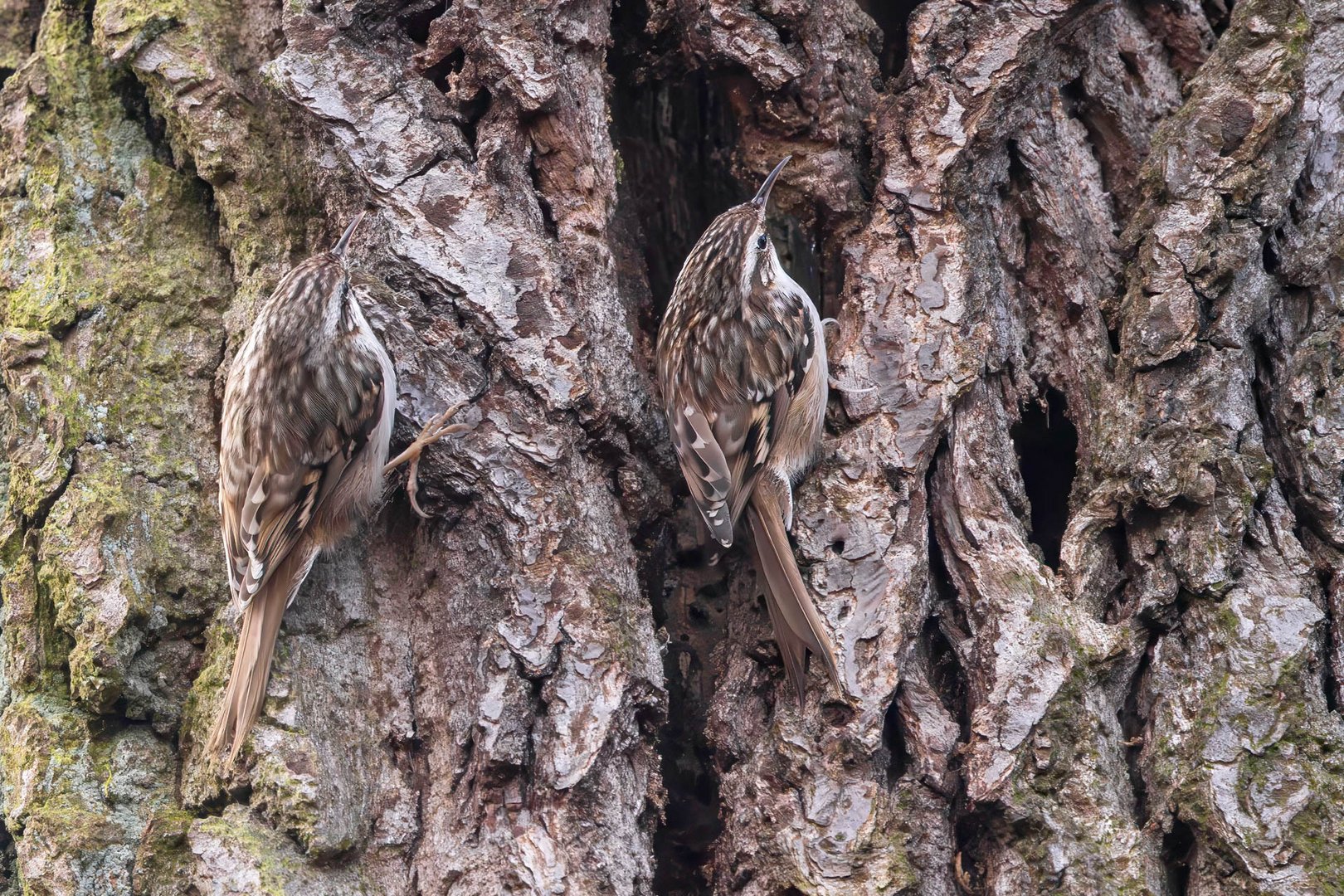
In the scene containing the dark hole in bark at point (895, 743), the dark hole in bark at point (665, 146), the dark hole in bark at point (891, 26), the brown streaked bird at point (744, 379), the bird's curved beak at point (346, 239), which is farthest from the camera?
the dark hole in bark at point (891, 26)

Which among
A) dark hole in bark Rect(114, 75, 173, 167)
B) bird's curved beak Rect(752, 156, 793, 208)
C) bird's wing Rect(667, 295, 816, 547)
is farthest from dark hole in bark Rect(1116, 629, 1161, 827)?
dark hole in bark Rect(114, 75, 173, 167)

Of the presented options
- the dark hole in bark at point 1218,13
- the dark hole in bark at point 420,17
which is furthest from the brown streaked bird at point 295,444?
the dark hole in bark at point 1218,13

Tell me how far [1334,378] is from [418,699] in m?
1.74

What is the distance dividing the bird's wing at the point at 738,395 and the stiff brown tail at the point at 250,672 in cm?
88

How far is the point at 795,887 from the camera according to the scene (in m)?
1.89

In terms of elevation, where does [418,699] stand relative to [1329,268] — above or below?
below

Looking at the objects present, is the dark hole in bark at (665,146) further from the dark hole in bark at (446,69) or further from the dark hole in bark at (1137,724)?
the dark hole in bark at (1137,724)

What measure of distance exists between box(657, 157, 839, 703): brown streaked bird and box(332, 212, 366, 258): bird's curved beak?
0.75m

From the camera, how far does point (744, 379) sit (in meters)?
2.91

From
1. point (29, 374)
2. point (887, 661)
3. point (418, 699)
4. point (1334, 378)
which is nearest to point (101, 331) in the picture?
point (29, 374)

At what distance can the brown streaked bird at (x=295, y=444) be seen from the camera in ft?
6.97

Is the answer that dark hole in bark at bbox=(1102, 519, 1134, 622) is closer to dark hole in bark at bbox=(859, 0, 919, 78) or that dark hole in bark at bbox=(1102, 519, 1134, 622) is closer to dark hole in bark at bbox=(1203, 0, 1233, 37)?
dark hole in bark at bbox=(1203, 0, 1233, 37)

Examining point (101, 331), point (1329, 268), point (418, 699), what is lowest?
point (418, 699)

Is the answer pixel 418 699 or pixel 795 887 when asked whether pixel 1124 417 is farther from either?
pixel 418 699
